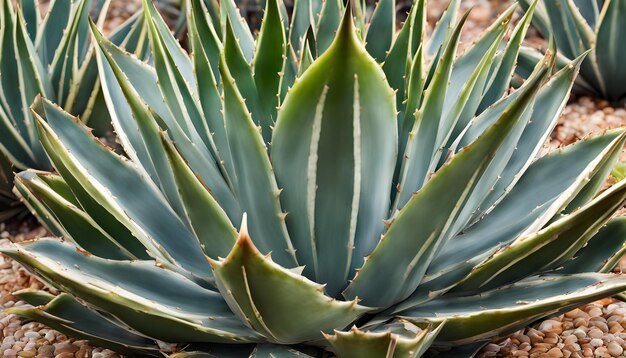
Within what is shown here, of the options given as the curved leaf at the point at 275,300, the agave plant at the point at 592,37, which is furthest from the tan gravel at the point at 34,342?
the agave plant at the point at 592,37

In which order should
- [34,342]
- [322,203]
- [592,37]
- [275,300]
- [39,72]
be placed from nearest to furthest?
[275,300], [322,203], [34,342], [39,72], [592,37]

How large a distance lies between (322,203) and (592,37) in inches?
75.6

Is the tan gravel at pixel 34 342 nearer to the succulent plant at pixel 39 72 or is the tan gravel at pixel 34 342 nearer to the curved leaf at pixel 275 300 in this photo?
the succulent plant at pixel 39 72

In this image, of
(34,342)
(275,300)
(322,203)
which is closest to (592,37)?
(322,203)

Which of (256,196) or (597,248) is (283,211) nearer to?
(256,196)

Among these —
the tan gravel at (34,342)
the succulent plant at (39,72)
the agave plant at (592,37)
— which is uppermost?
the succulent plant at (39,72)

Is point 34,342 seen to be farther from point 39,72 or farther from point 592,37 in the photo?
point 592,37

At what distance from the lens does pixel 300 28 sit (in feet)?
7.16

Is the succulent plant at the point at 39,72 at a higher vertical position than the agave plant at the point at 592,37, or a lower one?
higher

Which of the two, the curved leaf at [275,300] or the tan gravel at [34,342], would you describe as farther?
the tan gravel at [34,342]

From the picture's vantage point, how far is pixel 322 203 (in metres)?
1.65

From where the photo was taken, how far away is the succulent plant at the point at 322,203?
155cm

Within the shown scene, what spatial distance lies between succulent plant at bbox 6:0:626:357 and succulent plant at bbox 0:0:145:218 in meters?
0.81

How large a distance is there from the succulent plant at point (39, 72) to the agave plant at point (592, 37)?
5.19 ft
